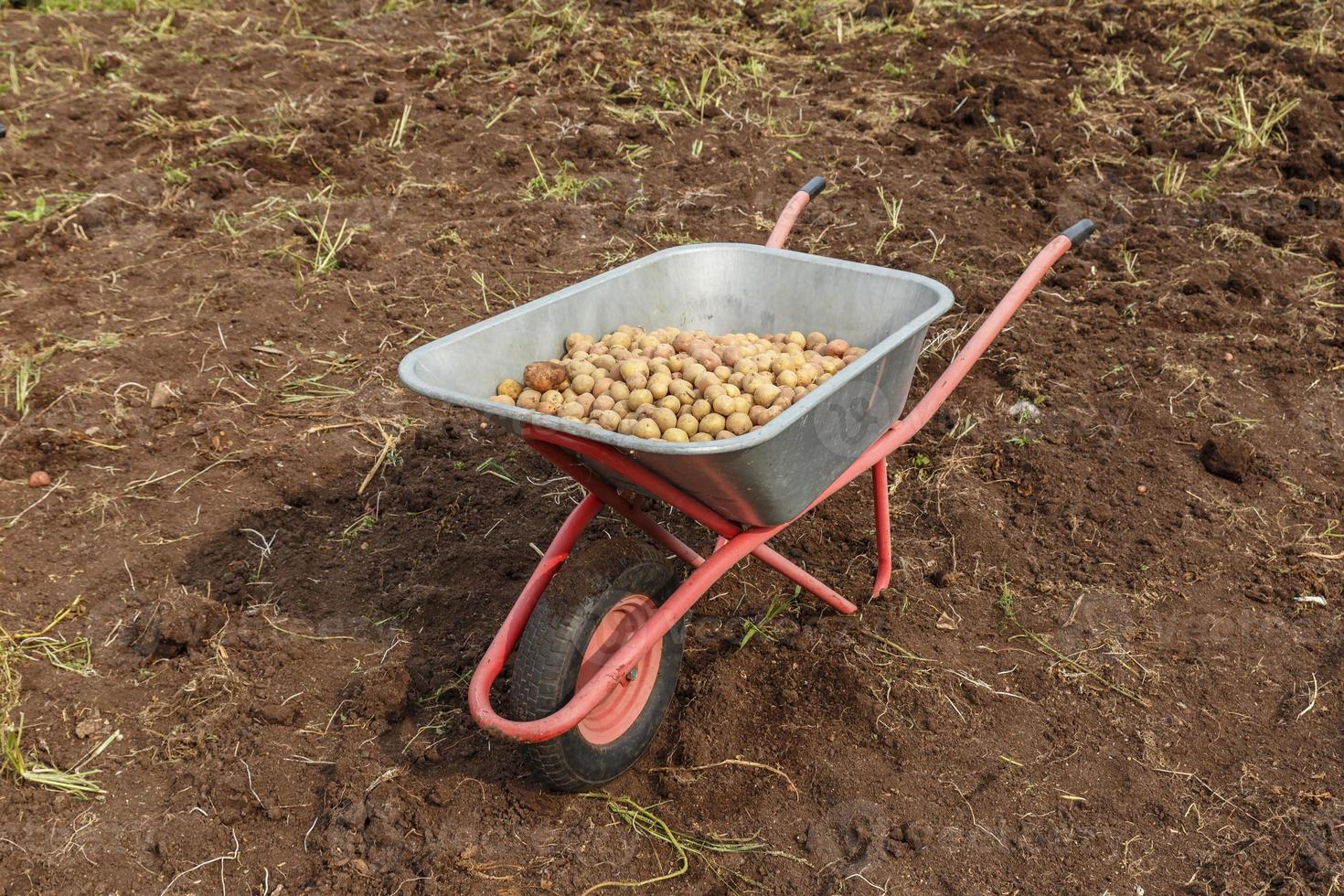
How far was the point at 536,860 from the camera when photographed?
228 cm

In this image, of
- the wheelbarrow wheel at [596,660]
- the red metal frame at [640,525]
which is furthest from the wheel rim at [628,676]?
the red metal frame at [640,525]

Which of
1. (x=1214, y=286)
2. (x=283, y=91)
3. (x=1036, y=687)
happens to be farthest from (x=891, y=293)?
(x=283, y=91)

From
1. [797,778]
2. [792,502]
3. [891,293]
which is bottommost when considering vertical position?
[797,778]

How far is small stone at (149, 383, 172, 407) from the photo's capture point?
12.1 ft

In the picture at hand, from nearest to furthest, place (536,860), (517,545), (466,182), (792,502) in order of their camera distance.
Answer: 1. (792,502)
2. (536,860)
3. (517,545)
4. (466,182)

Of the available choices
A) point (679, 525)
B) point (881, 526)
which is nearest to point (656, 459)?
point (881, 526)

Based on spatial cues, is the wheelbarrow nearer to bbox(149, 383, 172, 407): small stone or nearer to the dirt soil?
the dirt soil

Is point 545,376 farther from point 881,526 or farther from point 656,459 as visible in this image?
point 881,526

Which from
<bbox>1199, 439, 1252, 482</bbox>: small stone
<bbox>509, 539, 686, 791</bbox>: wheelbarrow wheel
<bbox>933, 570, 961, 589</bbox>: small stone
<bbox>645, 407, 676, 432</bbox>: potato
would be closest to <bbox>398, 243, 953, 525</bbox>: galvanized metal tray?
<bbox>645, 407, 676, 432</bbox>: potato

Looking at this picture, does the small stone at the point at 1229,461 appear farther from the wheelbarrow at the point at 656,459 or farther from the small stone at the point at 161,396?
the small stone at the point at 161,396

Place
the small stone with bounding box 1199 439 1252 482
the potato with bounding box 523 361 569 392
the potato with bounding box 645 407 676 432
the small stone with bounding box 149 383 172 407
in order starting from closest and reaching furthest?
the potato with bounding box 645 407 676 432 → the potato with bounding box 523 361 569 392 → the small stone with bounding box 1199 439 1252 482 → the small stone with bounding box 149 383 172 407

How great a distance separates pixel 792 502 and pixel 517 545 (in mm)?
1273

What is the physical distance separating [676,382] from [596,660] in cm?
71

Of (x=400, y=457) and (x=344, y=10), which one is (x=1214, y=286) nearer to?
(x=400, y=457)
